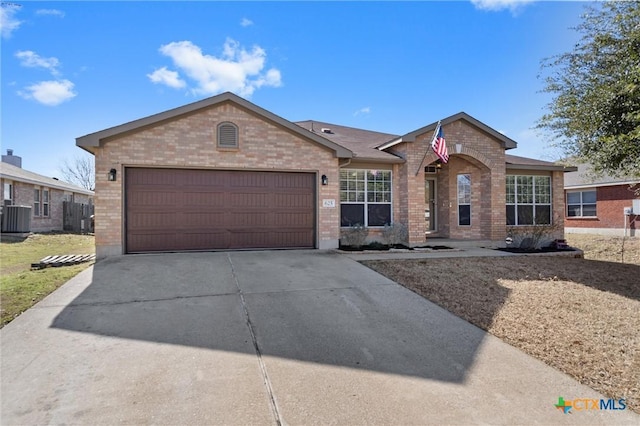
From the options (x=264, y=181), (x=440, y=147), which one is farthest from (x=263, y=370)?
(x=440, y=147)

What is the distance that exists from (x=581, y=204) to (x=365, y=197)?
711 inches

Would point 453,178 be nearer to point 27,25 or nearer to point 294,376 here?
point 294,376

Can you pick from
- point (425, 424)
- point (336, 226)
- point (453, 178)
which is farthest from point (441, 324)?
point (453, 178)

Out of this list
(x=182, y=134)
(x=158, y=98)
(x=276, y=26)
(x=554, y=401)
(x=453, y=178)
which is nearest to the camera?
(x=554, y=401)

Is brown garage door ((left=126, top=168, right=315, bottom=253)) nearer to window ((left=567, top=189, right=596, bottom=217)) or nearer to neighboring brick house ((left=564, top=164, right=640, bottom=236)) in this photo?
neighboring brick house ((left=564, top=164, right=640, bottom=236))

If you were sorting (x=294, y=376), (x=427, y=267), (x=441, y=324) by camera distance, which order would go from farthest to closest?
(x=427, y=267) < (x=441, y=324) < (x=294, y=376)

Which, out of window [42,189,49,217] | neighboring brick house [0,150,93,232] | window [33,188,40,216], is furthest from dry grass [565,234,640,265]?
window [42,189,49,217]

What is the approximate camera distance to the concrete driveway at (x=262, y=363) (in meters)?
2.82

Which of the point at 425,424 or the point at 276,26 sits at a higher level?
the point at 276,26

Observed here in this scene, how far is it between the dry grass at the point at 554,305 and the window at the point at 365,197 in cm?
328

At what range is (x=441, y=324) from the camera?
197 inches

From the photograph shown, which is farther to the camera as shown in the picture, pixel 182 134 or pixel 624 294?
pixel 182 134

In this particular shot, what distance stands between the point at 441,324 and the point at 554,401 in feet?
6.25

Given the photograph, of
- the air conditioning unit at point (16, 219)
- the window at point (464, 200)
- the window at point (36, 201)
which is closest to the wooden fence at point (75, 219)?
the window at point (36, 201)
